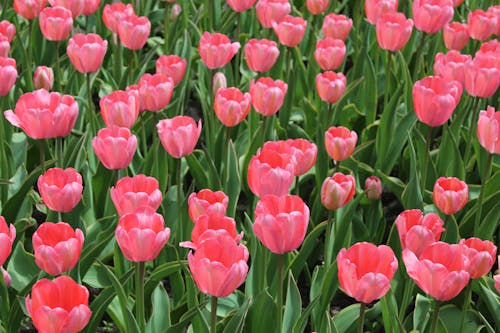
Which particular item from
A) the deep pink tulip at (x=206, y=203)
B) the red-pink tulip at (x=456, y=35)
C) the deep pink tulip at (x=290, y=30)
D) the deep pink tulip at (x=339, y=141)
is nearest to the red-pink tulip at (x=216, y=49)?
the deep pink tulip at (x=290, y=30)

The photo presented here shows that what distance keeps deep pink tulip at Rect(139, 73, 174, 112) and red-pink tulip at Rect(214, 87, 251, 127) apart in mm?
162

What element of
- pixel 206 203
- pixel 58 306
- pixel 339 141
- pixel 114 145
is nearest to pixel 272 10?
pixel 339 141

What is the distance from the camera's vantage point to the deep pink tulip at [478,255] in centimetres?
184

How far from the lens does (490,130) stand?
2.27 meters

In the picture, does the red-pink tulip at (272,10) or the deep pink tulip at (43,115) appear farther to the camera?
the red-pink tulip at (272,10)

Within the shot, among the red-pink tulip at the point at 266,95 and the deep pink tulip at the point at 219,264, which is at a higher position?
the deep pink tulip at the point at 219,264

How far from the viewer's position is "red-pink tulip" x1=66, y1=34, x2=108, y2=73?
2.68 meters

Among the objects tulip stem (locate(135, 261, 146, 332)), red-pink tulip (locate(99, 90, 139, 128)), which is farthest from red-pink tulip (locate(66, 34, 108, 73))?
tulip stem (locate(135, 261, 146, 332))

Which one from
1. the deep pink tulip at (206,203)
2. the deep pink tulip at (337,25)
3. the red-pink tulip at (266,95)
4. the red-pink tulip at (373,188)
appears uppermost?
the deep pink tulip at (206,203)

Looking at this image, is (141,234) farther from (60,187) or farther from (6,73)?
(6,73)

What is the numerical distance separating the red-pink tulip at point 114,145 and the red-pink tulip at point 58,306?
0.61m

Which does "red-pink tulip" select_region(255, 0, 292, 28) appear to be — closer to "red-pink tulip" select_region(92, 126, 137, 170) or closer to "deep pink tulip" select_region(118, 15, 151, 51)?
"deep pink tulip" select_region(118, 15, 151, 51)

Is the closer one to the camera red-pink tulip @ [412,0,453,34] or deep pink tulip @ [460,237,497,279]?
deep pink tulip @ [460,237,497,279]

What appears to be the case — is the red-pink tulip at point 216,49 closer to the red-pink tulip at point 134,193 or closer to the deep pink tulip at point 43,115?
the deep pink tulip at point 43,115
